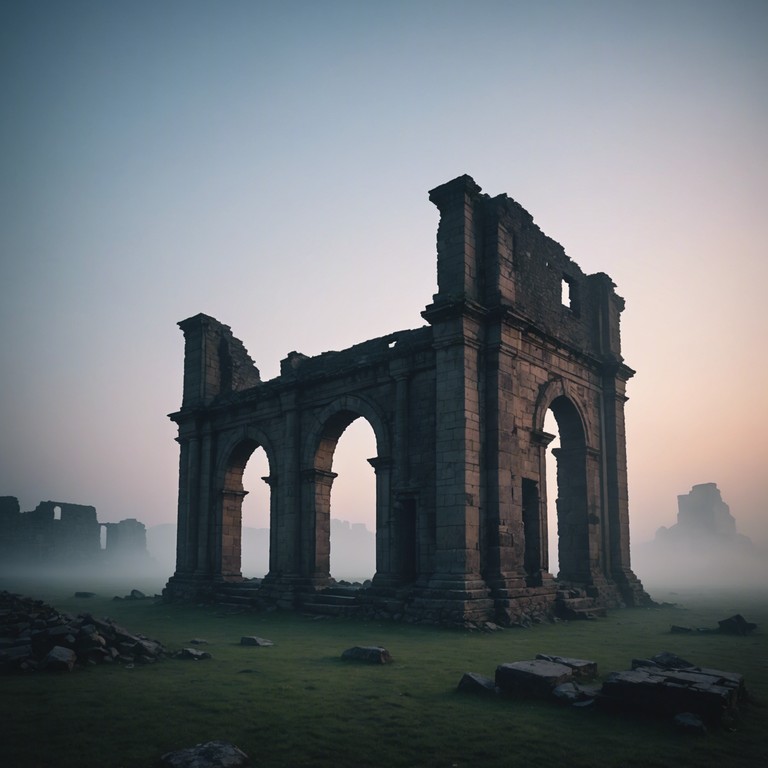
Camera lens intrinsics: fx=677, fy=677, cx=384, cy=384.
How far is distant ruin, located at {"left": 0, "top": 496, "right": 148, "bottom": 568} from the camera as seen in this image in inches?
2173

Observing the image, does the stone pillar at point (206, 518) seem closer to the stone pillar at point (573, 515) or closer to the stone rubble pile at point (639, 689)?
the stone pillar at point (573, 515)

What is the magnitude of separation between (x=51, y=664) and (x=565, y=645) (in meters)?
7.38

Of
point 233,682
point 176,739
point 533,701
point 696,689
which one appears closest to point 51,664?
point 233,682

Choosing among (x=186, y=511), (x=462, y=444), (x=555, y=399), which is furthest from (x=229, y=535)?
(x=555, y=399)

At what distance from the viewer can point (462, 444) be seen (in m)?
13.9

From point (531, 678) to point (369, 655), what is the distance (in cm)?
288

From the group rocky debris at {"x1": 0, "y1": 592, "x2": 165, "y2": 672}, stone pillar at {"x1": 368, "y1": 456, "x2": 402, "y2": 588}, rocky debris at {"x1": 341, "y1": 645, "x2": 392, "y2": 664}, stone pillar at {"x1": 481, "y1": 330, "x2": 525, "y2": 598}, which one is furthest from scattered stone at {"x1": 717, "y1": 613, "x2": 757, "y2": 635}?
rocky debris at {"x1": 0, "y1": 592, "x2": 165, "y2": 672}

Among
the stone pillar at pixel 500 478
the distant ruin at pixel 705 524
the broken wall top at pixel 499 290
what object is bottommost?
the distant ruin at pixel 705 524

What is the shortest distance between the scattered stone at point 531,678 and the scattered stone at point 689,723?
4.22ft

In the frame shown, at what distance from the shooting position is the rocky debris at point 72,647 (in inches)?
322

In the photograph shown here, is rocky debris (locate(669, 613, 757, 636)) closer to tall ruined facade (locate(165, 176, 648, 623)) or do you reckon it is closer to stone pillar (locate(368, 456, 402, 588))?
tall ruined facade (locate(165, 176, 648, 623))

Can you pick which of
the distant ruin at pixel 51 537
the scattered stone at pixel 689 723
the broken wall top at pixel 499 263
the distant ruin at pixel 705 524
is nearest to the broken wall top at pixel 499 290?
the broken wall top at pixel 499 263

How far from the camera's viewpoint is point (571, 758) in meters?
4.97

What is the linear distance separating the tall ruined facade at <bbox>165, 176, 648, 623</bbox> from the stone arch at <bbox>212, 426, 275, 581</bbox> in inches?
2.2
